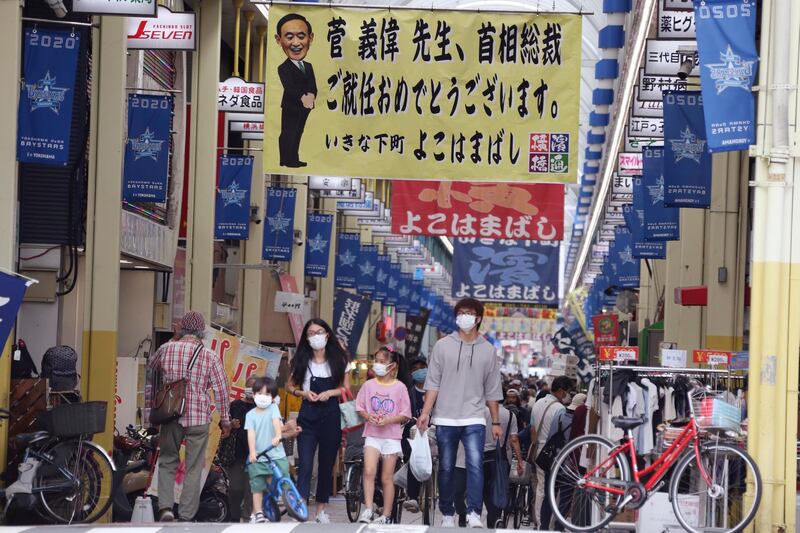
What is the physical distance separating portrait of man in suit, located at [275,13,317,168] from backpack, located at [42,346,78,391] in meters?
2.91

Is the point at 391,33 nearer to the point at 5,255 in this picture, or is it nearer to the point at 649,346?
the point at 5,255

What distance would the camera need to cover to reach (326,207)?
3653 centimetres

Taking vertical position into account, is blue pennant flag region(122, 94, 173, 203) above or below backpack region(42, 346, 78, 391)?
above

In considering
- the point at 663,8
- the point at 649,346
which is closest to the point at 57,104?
the point at 663,8

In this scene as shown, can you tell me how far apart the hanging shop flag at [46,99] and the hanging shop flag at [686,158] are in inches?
295

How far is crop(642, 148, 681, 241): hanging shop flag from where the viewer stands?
21297 mm

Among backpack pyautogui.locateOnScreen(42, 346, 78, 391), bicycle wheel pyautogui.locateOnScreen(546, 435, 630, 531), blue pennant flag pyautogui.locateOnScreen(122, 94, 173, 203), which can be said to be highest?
blue pennant flag pyautogui.locateOnScreen(122, 94, 173, 203)

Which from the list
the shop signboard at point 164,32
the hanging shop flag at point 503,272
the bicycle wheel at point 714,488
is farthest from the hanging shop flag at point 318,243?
the bicycle wheel at point 714,488

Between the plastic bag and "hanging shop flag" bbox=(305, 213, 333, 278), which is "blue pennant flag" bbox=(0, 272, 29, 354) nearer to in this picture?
the plastic bag

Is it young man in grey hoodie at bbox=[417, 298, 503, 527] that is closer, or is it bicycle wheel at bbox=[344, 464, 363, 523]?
young man in grey hoodie at bbox=[417, 298, 503, 527]

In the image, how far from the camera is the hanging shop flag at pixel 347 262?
121 feet

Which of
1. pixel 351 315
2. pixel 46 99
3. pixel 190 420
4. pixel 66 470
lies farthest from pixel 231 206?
pixel 66 470

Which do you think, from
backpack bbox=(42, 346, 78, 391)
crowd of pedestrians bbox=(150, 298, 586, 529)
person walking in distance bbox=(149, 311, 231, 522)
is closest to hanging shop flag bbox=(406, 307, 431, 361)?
backpack bbox=(42, 346, 78, 391)

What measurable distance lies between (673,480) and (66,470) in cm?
498
